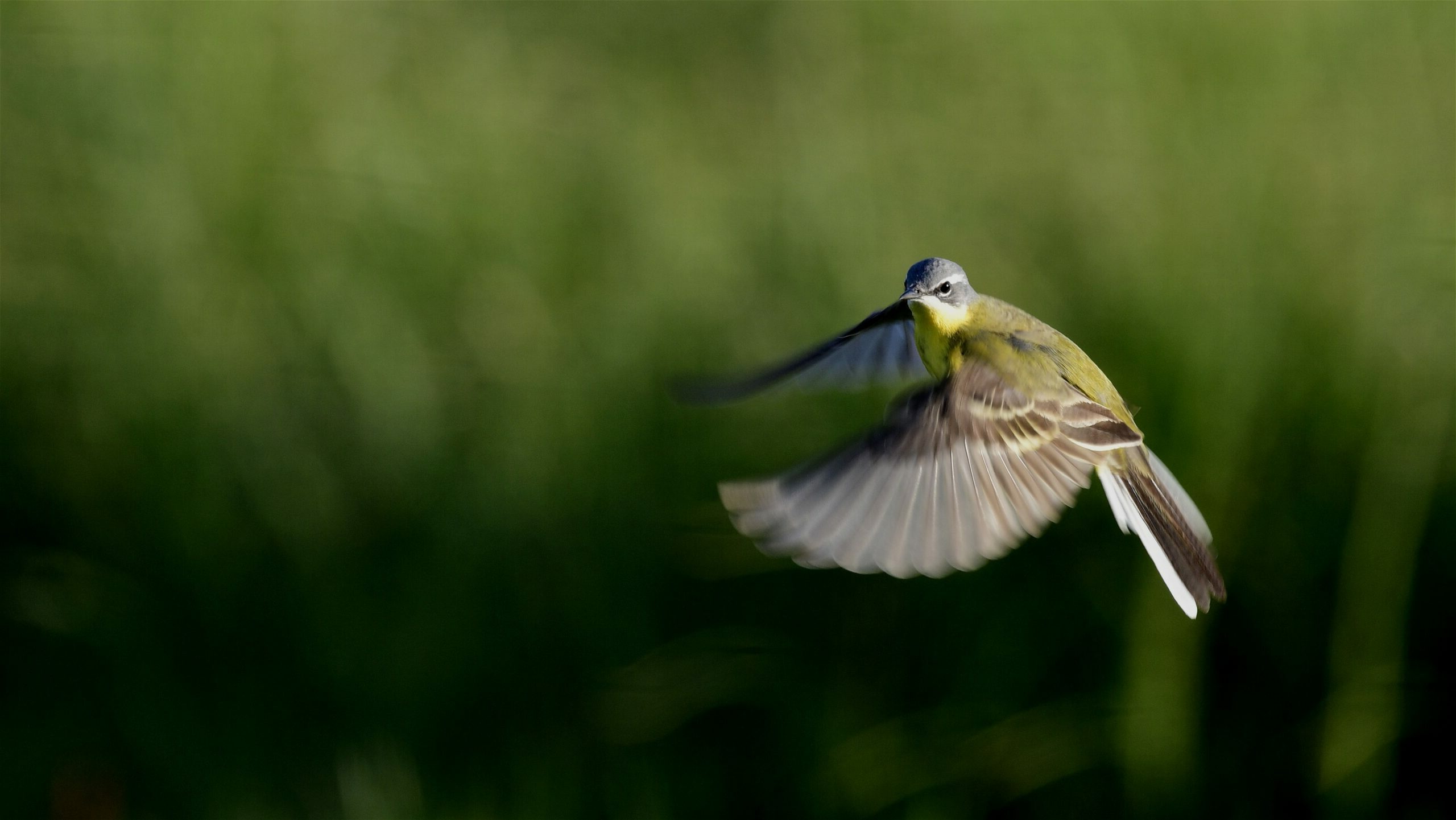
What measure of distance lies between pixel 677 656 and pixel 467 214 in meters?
0.97

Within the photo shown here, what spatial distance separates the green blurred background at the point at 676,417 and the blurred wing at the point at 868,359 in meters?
0.49

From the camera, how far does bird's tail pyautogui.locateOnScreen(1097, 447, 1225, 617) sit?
1114 millimetres

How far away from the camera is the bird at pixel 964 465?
0.93 metres

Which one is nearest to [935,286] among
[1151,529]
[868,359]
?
[1151,529]

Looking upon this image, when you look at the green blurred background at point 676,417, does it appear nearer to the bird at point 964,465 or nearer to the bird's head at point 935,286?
the bird at point 964,465

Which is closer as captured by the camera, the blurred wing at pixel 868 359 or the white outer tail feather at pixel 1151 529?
the white outer tail feather at pixel 1151 529

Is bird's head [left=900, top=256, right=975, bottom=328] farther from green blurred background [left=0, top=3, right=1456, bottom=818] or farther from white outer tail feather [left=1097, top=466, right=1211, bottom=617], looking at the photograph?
green blurred background [left=0, top=3, right=1456, bottom=818]

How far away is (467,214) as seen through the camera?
244 centimetres

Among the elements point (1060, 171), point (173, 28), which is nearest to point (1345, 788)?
point (1060, 171)

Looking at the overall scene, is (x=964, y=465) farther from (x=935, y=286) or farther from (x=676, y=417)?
(x=676, y=417)

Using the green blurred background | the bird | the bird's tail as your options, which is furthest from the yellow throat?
the green blurred background

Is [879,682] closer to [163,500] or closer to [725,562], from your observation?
[725,562]

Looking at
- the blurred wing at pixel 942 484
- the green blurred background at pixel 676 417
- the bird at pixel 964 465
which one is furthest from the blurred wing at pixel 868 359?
the green blurred background at pixel 676 417

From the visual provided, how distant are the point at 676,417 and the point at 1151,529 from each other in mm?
1098
